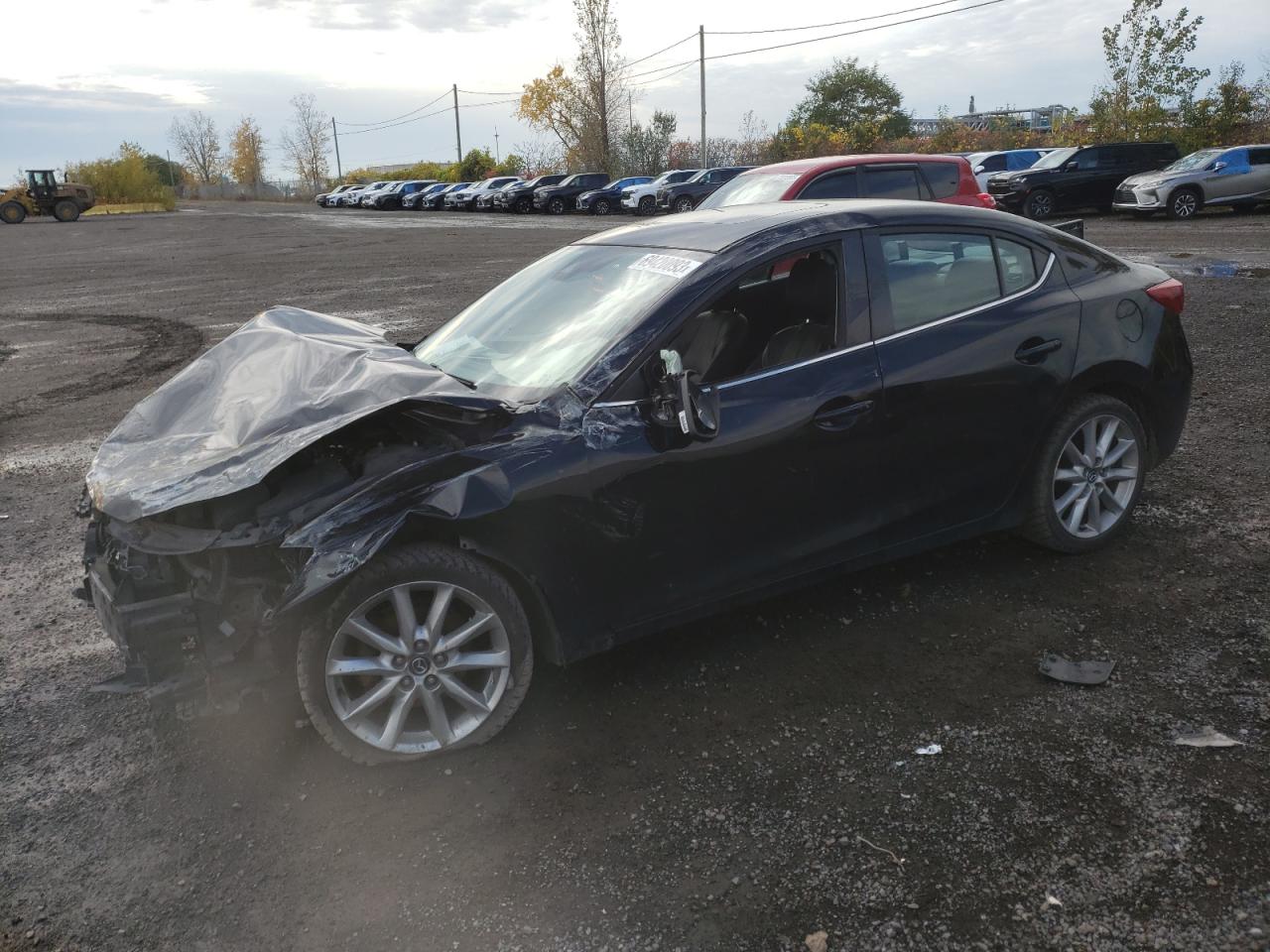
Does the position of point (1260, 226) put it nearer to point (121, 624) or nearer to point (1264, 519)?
point (1264, 519)

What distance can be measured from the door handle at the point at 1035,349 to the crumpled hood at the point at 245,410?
2.23 metres

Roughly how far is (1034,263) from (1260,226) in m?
18.4

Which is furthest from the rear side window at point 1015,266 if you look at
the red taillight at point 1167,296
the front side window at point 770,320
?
the front side window at point 770,320

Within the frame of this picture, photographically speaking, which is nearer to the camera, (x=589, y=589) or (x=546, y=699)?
(x=589, y=589)

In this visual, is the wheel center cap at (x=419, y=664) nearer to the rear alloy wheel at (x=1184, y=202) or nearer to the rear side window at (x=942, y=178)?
the rear side window at (x=942, y=178)

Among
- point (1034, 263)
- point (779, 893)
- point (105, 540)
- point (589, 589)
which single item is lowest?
point (779, 893)

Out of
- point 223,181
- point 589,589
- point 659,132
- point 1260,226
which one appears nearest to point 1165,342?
point 589,589

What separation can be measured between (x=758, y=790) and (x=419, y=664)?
113 centimetres

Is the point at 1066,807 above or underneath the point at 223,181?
underneath

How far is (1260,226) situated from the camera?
18797 millimetres

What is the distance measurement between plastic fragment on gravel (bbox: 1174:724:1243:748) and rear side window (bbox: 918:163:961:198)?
8.10m

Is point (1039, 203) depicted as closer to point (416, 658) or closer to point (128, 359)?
point (128, 359)

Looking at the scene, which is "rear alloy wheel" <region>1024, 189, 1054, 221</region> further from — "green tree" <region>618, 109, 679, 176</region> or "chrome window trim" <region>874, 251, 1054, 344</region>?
"green tree" <region>618, 109, 679, 176</region>

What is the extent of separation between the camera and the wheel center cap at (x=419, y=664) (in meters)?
3.06
